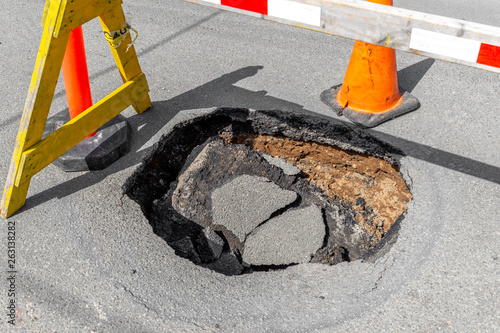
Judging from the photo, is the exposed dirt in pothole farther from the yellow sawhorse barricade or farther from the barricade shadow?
the yellow sawhorse barricade

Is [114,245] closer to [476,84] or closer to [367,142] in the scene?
[367,142]

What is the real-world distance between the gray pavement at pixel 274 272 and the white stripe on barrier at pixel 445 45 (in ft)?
3.63

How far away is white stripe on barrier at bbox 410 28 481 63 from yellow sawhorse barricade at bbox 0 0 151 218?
187 cm

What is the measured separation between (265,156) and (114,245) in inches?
64.7

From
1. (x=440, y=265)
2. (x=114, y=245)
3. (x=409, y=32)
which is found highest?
(x=409, y=32)

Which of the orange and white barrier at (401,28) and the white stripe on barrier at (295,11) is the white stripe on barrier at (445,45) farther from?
the white stripe on barrier at (295,11)

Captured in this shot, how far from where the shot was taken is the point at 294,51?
448 centimetres

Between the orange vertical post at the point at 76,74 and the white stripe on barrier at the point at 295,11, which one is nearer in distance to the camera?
the white stripe on barrier at the point at 295,11

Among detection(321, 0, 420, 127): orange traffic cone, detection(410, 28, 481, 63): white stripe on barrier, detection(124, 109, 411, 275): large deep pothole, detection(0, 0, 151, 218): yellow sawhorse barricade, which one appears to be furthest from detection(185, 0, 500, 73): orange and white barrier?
detection(321, 0, 420, 127): orange traffic cone

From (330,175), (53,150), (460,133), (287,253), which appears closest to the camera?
(53,150)

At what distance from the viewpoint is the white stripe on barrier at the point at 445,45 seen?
195cm

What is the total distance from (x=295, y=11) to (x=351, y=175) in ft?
5.73

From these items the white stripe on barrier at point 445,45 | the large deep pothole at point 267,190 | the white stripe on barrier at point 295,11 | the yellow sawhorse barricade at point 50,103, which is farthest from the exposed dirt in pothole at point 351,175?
the white stripe on barrier at point 295,11

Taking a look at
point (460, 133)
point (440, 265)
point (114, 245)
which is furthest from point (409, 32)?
point (114, 245)
